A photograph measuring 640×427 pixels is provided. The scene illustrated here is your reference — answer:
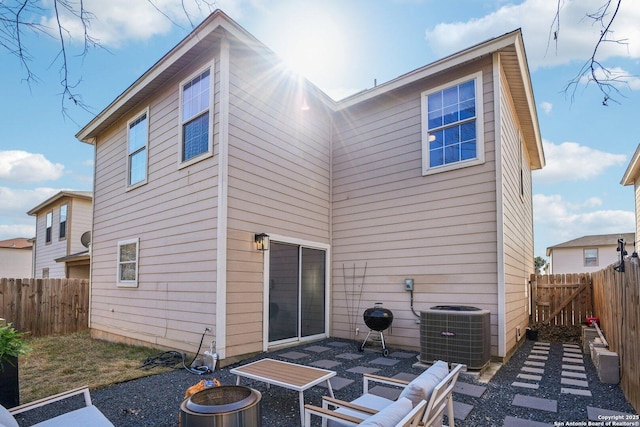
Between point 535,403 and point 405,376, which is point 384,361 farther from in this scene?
point 535,403

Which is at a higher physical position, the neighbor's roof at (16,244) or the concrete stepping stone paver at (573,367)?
the neighbor's roof at (16,244)

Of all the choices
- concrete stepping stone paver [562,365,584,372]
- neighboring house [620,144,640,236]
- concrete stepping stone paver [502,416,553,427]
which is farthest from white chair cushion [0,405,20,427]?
neighboring house [620,144,640,236]

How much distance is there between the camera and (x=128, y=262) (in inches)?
309

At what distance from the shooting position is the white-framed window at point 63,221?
1495 cm

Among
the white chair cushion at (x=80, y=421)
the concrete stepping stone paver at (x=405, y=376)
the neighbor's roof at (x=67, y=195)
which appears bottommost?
the concrete stepping stone paver at (x=405, y=376)

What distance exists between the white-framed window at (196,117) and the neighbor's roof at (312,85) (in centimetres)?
41

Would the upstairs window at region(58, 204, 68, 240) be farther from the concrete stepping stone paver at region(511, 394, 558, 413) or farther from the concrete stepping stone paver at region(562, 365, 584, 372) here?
the concrete stepping stone paver at region(562, 365, 584, 372)

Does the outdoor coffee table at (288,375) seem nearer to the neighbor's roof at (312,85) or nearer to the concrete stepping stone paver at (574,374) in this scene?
the concrete stepping stone paver at (574,374)

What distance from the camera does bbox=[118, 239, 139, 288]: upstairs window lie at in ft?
24.8

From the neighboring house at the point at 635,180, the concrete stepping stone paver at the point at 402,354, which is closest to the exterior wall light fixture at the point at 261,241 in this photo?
the concrete stepping stone paver at the point at 402,354

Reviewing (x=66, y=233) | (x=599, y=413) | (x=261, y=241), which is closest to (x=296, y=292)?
(x=261, y=241)

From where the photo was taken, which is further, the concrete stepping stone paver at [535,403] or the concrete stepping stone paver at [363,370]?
the concrete stepping stone paver at [363,370]

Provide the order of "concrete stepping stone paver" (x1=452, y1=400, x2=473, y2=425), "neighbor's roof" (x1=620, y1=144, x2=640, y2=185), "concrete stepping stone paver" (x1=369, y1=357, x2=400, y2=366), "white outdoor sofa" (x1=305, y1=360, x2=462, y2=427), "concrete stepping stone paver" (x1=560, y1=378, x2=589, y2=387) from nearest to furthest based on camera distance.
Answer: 1. "white outdoor sofa" (x1=305, y1=360, x2=462, y2=427)
2. "concrete stepping stone paver" (x1=452, y1=400, x2=473, y2=425)
3. "concrete stepping stone paver" (x1=560, y1=378, x2=589, y2=387)
4. "concrete stepping stone paver" (x1=369, y1=357, x2=400, y2=366)
5. "neighbor's roof" (x1=620, y1=144, x2=640, y2=185)

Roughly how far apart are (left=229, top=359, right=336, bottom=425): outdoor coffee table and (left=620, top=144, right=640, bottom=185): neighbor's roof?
11109 mm
